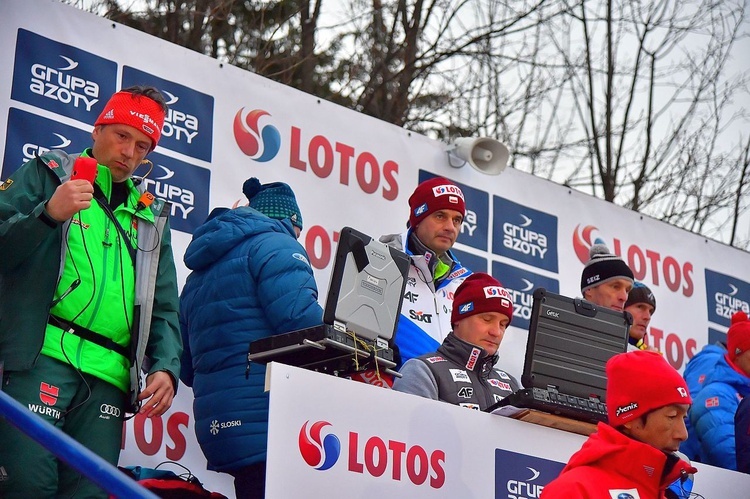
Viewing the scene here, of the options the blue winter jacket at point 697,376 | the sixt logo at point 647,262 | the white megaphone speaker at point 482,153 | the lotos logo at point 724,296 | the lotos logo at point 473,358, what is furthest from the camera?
the lotos logo at point 724,296

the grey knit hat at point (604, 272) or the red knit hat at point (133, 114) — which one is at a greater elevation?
the grey knit hat at point (604, 272)

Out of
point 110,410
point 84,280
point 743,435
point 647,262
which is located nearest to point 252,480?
point 110,410

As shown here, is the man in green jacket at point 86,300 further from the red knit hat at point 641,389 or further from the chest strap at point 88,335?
the red knit hat at point 641,389

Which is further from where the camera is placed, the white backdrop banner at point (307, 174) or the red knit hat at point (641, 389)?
the white backdrop banner at point (307, 174)

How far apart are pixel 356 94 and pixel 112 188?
6485 millimetres

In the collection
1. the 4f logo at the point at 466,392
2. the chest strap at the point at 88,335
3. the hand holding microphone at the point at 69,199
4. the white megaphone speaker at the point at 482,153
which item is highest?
the white megaphone speaker at the point at 482,153

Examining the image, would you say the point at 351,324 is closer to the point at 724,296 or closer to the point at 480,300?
the point at 480,300

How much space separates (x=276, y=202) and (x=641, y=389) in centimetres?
193

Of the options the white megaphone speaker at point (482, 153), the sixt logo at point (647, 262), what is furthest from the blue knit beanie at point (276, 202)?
the sixt logo at point (647, 262)

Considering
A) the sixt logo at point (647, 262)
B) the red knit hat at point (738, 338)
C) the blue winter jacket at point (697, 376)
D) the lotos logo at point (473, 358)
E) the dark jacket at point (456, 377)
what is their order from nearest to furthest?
the dark jacket at point (456, 377), the lotos logo at point (473, 358), the blue winter jacket at point (697, 376), the red knit hat at point (738, 338), the sixt logo at point (647, 262)

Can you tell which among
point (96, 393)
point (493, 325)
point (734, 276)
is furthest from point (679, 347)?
point (96, 393)

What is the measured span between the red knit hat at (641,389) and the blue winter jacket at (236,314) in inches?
45.3

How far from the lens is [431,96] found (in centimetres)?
1111

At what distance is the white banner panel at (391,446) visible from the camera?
3949mm
